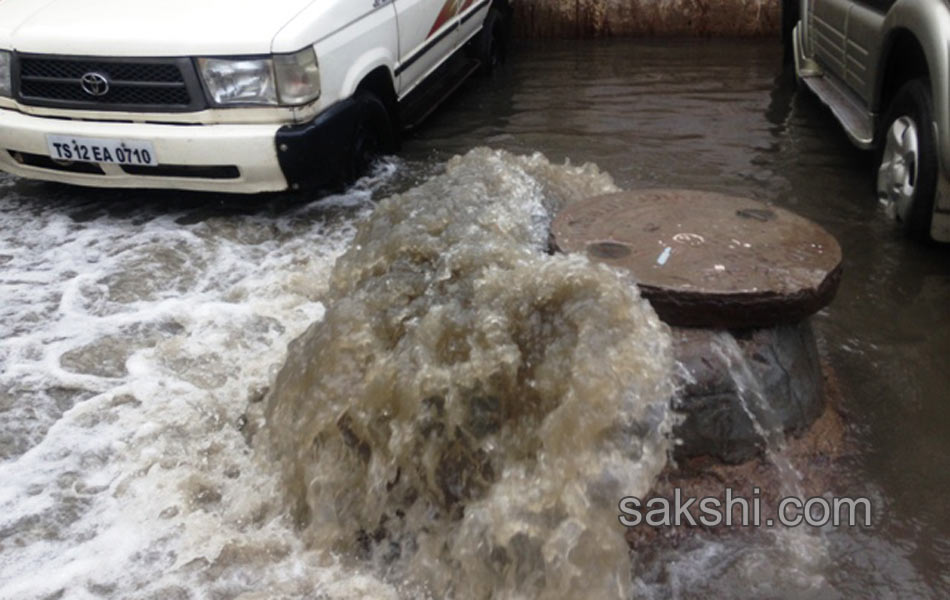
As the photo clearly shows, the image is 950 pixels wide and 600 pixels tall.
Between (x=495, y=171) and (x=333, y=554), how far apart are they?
2.16 metres

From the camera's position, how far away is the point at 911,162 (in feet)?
14.4

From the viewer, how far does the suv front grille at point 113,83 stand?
461cm

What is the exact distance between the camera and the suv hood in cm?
453

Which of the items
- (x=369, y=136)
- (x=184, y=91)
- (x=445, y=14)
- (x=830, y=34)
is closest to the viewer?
(x=184, y=91)

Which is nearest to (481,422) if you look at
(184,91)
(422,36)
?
(184,91)

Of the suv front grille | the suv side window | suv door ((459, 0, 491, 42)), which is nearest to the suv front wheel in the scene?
the suv side window

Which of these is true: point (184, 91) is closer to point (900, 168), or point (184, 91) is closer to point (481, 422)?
point (481, 422)

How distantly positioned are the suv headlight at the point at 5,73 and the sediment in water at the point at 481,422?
2825 mm

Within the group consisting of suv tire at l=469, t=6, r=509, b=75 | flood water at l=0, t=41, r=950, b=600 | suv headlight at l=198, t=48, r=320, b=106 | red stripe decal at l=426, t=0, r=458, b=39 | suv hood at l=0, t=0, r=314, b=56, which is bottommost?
flood water at l=0, t=41, r=950, b=600

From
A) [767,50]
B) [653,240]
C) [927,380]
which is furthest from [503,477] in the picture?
[767,50]

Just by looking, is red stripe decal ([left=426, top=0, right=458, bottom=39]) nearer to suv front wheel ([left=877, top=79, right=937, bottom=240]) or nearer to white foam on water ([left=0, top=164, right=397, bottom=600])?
white foam on water ([left=0, top=164, right=397, bottom=600])

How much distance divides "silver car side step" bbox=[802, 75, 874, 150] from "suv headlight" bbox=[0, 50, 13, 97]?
490 cm

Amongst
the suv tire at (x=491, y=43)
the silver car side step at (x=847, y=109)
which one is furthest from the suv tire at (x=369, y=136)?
the silver car side step at (x=847, y=109)

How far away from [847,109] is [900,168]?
118cm
